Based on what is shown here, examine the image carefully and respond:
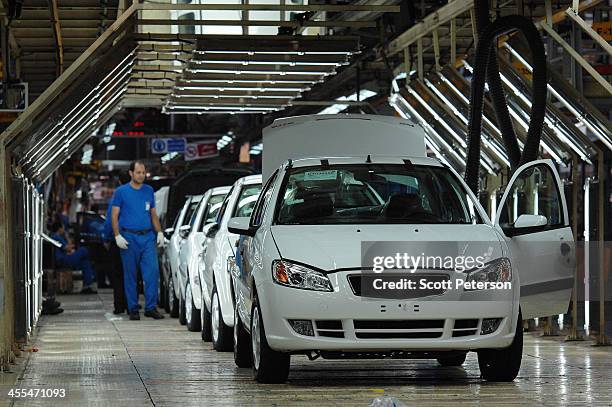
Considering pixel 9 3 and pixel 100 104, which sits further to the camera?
pixel 100 104

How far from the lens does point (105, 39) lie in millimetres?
12977

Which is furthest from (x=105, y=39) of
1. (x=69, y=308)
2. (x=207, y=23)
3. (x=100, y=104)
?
(x=69, y=308)

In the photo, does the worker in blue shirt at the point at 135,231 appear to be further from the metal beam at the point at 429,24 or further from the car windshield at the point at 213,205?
the metal beam at the point at 429,24

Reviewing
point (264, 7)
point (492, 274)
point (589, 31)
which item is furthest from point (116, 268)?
point (492, 274)

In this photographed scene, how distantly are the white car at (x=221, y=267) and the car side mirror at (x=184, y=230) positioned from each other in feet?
8.00

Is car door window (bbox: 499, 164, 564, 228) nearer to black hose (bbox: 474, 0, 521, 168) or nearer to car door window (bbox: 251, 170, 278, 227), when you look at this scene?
black hose (bbox: 474, 0, 521, 168)

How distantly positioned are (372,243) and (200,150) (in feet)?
114

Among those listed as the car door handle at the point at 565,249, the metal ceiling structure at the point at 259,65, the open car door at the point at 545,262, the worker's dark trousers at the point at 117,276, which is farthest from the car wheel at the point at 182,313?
the car door handle at the point at 565,249

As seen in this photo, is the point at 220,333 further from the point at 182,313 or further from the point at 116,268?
the point at 116,268

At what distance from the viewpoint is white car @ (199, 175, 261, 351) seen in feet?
43.1

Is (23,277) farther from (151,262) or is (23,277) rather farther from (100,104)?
(100,104)

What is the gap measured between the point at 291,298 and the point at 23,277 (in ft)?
15.5

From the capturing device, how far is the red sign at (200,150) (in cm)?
4419

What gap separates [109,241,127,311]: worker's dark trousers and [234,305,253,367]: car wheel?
843 cm
